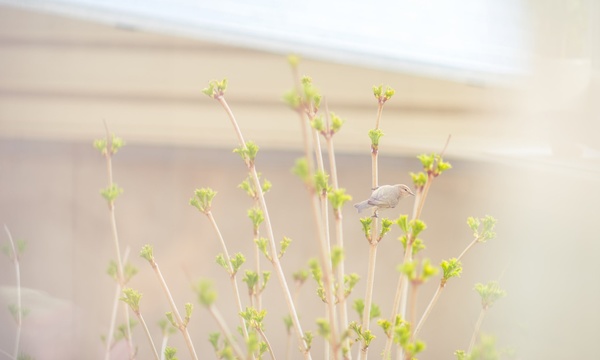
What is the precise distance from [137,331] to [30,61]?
448mm

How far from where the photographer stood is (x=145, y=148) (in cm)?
104

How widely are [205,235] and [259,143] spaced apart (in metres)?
0.17

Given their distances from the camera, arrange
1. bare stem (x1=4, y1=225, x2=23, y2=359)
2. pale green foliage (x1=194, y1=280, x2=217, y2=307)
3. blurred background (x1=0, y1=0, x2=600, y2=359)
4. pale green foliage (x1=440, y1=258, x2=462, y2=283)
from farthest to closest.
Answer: blurred background (x1=0, y1=0, x2=600, y2=359) < bare stem (x1=4, y1=225, x2=23, y2=359) < pale green foliage (x1=440, y1=258, x2=462, y2=283) < pale green foliage (x1=194, y1=280, x2=217, y2=307)

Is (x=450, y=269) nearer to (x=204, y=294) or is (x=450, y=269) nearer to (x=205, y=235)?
(x=204, y=294)

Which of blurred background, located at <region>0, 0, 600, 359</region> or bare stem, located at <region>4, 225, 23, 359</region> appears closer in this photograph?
bare stem, located at <region>4, 225, 23, 359</region>

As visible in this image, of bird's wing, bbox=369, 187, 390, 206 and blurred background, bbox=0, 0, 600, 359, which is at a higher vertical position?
blurred background, bbox=0, 0, 600, 359

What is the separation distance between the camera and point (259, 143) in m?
1.05

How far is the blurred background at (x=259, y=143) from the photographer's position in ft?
2.98

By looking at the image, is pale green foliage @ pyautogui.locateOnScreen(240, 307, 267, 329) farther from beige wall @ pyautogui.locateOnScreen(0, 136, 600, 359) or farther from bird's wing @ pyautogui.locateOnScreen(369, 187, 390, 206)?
beige wall @ pyautogui.locateOnScreen(0, 136, 600, 359)

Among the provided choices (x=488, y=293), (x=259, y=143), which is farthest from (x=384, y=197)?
(x=259, y=143)

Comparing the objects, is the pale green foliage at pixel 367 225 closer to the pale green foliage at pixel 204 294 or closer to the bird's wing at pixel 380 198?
the bird's wing at pixel 380 198

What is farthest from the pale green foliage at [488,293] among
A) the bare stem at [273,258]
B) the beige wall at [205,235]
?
the beige wall at [205,235]

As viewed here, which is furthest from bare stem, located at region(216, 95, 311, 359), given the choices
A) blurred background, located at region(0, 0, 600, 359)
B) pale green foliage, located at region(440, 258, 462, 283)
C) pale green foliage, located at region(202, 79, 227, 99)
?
blurred background, located at region(0, 0, 600, 359)

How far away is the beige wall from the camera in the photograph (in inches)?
36.0
